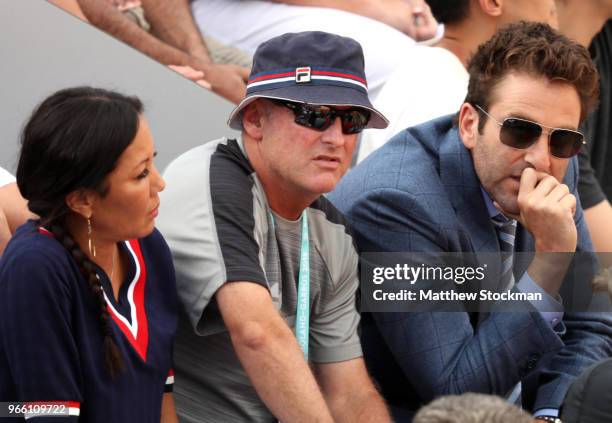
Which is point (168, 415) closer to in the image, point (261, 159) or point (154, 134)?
point (261, 159)

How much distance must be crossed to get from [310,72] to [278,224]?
0.41 meters

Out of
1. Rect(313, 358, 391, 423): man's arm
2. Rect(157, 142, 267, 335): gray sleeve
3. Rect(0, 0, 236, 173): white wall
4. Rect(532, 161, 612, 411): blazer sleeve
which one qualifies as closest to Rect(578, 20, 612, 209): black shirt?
Rect(532, 161, 612, 411): blazer sleeve

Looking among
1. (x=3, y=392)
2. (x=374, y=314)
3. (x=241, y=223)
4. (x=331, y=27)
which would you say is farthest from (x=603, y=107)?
(x=3, y=392)

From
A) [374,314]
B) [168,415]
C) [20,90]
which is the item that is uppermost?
[20,90]

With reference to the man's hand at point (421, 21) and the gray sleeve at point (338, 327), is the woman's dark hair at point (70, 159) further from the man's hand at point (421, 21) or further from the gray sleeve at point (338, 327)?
the man's hand at point (421, 21)

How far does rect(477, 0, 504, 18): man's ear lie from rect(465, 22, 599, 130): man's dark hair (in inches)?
40.6

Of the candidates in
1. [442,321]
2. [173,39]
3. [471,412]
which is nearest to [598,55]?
[173,39]

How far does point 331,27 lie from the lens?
4.42 metres

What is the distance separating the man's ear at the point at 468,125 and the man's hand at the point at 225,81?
1171 millimetres

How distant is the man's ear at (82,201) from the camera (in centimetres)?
236

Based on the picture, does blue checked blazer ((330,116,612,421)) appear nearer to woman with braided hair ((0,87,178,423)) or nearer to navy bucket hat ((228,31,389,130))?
navy bucket hat ((228,31,389,130))

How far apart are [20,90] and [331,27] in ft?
4.57

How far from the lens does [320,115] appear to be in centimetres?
277

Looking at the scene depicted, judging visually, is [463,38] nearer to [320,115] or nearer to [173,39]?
[173,39]
